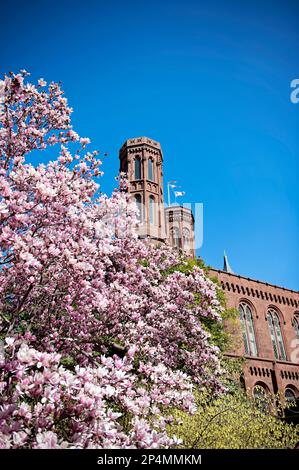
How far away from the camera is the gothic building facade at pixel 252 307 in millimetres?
32781

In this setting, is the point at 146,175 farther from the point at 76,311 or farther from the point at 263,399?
the point at 76,311

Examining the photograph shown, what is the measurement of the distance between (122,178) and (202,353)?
545cm

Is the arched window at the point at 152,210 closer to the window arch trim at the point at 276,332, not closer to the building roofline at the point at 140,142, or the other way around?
the building roofline at the point at 140,142

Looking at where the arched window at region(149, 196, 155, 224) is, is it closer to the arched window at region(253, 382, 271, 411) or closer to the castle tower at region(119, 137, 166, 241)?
the castle tower at region(119, 137, 166, 241)

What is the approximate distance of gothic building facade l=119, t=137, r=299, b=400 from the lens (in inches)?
1291

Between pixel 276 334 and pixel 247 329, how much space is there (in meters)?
5.11

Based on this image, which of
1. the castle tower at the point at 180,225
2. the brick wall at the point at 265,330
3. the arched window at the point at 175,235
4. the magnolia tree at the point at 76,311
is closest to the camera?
the magnolia tree at the point at 76,311

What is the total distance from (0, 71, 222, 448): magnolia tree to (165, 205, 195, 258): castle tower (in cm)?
4043

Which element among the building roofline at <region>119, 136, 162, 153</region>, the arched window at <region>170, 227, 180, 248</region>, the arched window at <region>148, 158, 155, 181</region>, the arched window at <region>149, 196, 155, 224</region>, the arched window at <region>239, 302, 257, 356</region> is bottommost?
the arched window at <region>239, 302, 257, 356</region>

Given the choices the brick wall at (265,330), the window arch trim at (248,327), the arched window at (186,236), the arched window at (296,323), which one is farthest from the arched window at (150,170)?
the arched window at (296,323)

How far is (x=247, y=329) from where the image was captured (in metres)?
35.0

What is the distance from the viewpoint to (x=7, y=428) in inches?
121

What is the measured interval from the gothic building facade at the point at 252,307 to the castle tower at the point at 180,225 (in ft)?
5.30

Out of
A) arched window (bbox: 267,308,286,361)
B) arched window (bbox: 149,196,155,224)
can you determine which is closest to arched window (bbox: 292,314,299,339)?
arched window (bbox: 267,308,286,361)
